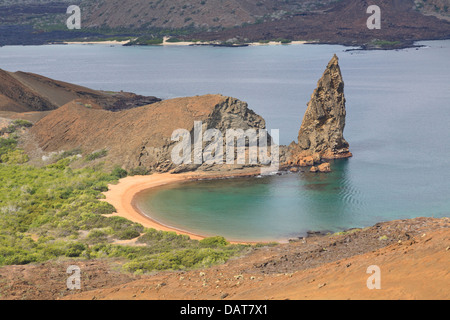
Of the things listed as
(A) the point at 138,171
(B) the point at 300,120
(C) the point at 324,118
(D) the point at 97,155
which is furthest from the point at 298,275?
(B) the point at 300,120

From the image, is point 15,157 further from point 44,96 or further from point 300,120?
point 300,120

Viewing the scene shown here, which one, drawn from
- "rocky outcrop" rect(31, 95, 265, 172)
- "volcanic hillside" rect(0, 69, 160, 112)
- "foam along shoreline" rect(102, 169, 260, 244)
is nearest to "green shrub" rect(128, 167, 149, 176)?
"rocky outcrop" rect(31, 95, 265, 172)

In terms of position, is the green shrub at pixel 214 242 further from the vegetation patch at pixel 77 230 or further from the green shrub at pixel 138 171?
the green shrub at pixel 138 171

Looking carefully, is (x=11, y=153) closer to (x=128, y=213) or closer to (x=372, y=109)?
(x=128, y=213)

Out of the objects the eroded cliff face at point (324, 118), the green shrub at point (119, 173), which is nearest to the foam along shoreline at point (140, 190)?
the green shrub at point (119, 173)

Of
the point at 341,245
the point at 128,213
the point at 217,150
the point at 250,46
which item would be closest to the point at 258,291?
the point at 341,245

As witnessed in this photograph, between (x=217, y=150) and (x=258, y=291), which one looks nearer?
(x=258, y=291)
